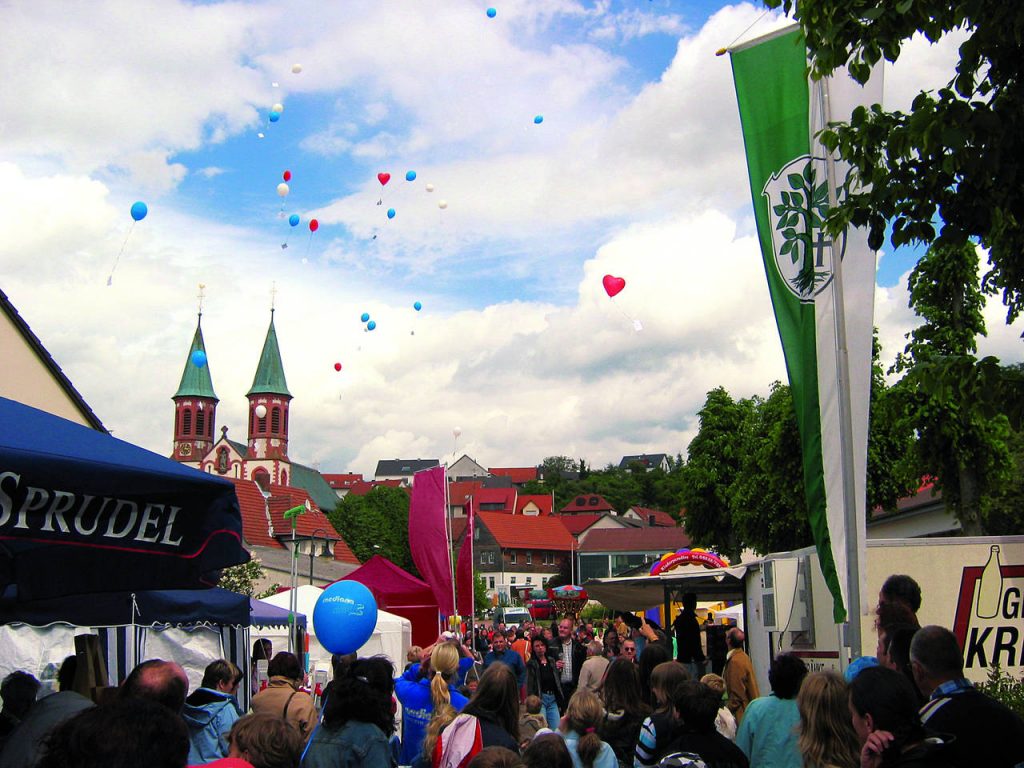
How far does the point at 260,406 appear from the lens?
135125 mm

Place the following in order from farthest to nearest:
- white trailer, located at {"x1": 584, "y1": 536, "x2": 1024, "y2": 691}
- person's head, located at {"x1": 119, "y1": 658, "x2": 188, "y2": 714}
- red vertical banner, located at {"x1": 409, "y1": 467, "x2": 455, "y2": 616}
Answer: red vertical banner, located at {"x1": 409, "y1": 467, "x2": 455, "y2": 616} < white trailer, located at {"x1": 584, "y1": 536, "x2": 1024, "y2": 691} < person's head, located at {"x1": 119, "y1": 658, "x2": 188, "y2": 714}

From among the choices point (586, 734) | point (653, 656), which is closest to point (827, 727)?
point (586, 734)

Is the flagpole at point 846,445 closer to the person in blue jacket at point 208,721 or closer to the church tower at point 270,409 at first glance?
the person in blue jacket at point 208,721

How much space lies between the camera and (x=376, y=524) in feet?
330

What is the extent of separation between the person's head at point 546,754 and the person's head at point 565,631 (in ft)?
29.7

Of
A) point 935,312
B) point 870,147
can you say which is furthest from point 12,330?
point 935,312

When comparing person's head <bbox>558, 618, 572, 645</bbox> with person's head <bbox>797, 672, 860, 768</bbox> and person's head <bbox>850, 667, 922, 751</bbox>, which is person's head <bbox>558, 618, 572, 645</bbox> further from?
person's head <bbox>850, 667, 922, 751</bbox>

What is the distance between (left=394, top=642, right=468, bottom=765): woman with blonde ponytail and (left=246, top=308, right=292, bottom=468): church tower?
12979 cm

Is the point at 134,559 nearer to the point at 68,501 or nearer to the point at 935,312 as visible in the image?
the point at 68,501

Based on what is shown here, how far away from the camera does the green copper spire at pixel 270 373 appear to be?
139875 mm

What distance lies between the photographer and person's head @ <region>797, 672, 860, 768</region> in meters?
4.73

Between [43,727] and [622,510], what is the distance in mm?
160177

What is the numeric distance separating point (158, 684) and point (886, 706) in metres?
3.14

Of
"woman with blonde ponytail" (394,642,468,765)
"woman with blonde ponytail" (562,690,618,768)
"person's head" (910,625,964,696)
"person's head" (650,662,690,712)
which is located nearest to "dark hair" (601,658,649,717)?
"woman with blonde ponytail" (562,690,618,768)
